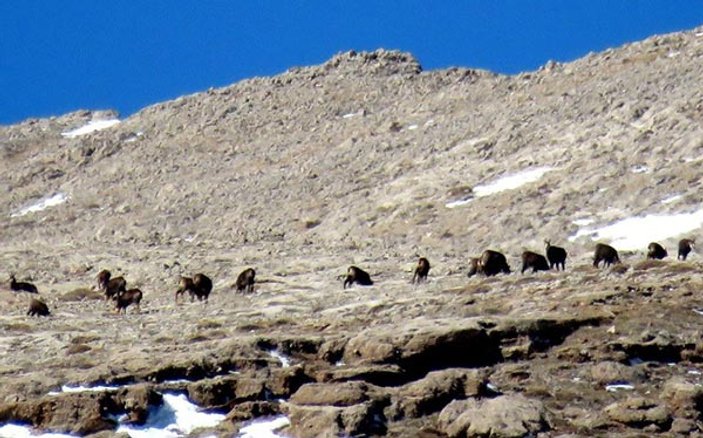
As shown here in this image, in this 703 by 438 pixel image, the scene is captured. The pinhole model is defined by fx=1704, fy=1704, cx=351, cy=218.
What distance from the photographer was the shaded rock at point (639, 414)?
2245cm

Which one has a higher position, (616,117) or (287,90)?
(287,90)

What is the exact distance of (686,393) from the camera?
2320cm

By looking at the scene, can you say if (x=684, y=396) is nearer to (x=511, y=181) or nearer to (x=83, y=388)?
(x=83, y=388)

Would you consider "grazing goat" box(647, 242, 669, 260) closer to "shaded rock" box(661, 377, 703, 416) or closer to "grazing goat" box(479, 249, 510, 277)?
"grazing goat" box(479, 249, 510, 277)

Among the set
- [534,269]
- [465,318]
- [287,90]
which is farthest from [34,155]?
[465,318]

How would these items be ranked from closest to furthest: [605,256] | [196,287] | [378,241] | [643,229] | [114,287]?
1. [605,256]
2. [196,287]
3. [114,287]
4. [643,229]
5. [378,241]

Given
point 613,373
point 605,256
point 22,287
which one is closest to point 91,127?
point 22,287

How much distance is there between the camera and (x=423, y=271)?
137ft

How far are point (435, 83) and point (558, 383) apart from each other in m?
59.9

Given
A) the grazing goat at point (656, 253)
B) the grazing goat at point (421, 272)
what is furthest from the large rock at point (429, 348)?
the grazing goat at point (421, 272)

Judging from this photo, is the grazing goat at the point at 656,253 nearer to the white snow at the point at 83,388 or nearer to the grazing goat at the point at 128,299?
the grazing goat at the point at 128,299

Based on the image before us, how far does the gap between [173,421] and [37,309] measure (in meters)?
16.6

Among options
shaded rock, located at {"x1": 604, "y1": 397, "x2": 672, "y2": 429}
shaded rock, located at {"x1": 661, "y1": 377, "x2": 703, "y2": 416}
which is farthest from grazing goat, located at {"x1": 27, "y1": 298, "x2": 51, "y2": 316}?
shaded rock, located at {"x1": 604, "y1": 397, "x2": 672, "y2": 429}

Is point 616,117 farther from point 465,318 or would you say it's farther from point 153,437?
point 153,437
